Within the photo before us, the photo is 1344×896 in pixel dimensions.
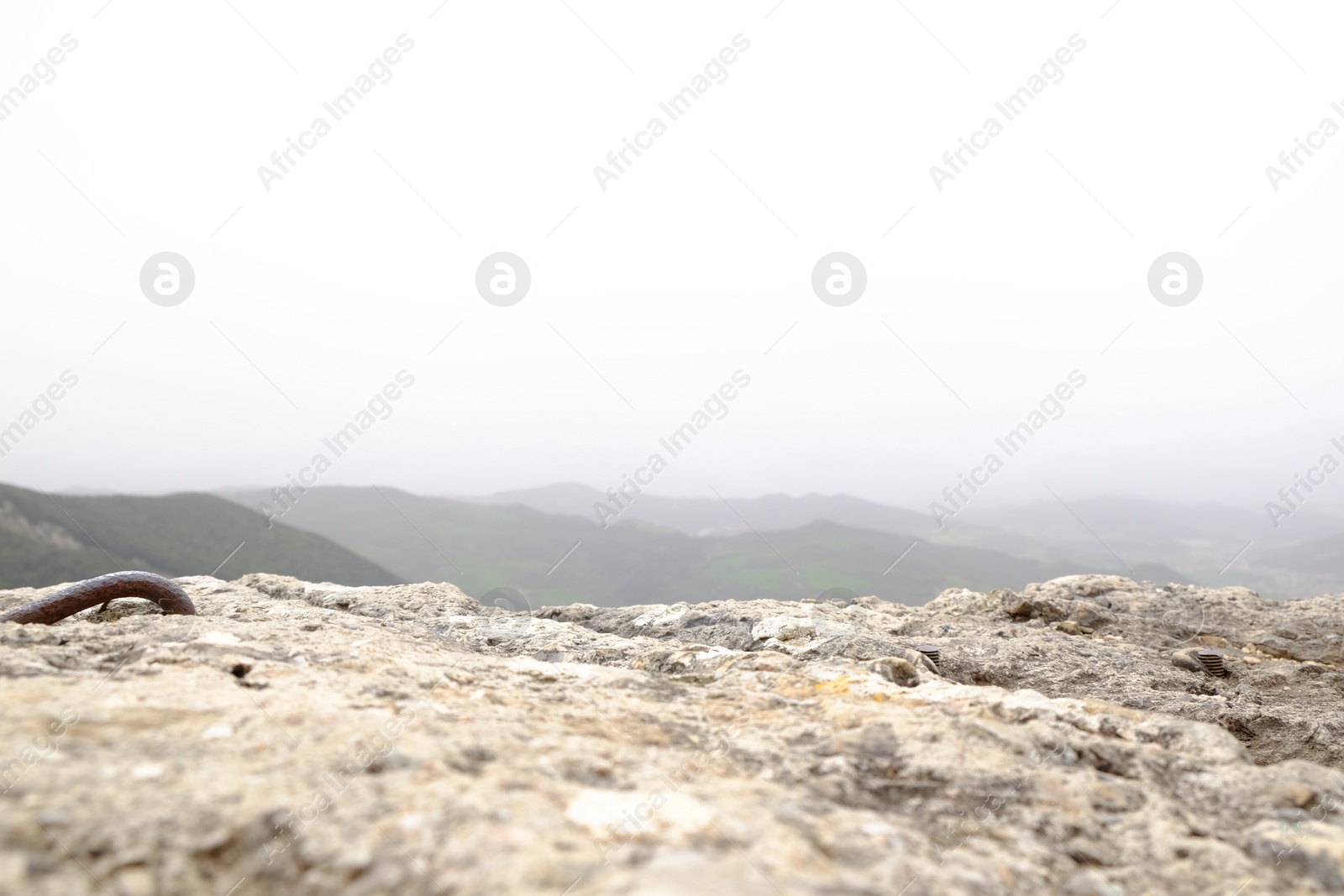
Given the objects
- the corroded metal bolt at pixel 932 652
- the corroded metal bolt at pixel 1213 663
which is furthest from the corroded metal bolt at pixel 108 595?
the corroded metal bolt at pixel 1213 663

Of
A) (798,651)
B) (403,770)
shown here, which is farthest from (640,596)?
(403,770)

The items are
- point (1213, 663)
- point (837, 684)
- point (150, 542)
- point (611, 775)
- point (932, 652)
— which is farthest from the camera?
point (150, 542)

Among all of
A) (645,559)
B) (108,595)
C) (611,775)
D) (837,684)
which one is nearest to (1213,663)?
(837,684)

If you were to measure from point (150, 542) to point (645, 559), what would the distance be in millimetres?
40494

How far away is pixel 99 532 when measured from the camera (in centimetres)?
4688

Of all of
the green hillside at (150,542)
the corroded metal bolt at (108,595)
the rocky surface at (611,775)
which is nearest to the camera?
the rocky surface at (611,775)

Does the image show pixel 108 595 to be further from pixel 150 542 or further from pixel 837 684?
pixel 150 542

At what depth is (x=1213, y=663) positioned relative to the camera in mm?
6297

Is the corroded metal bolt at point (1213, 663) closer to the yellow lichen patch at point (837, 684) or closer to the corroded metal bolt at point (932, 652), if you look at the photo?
the corroded metal bolt at point (932, 652)

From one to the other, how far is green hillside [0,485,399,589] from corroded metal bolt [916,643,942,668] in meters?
42.3

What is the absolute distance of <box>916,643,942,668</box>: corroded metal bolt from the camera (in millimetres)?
6108

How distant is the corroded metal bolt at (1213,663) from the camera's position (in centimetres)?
623

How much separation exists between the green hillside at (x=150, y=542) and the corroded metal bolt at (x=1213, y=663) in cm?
4402

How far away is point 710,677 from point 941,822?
2.11 metres
